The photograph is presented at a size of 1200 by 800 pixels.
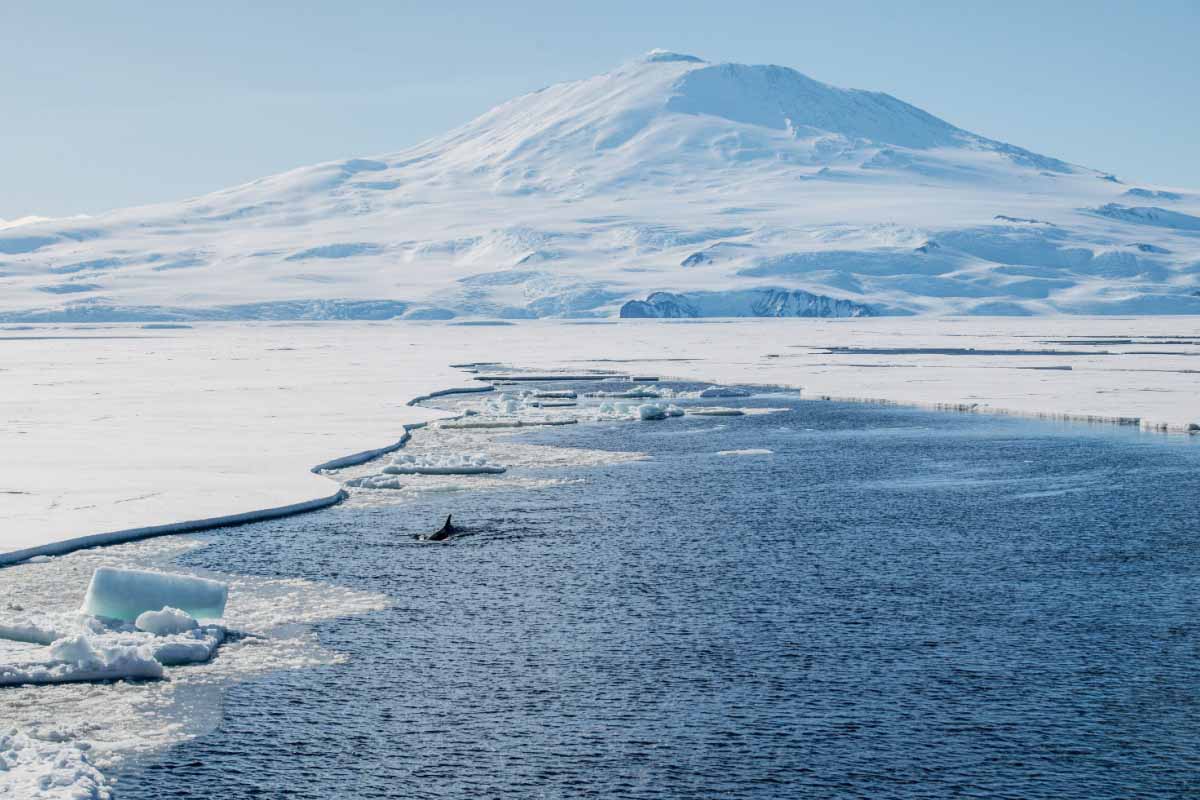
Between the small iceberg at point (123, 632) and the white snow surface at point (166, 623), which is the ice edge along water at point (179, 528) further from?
the white snow surface at point (166, 623)

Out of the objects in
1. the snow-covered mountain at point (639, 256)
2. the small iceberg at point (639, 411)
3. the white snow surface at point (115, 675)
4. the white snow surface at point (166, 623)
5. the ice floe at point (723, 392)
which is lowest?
the white snow surface at point (115, 675)

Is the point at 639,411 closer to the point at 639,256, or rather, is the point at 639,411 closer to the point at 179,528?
the point at 179,528

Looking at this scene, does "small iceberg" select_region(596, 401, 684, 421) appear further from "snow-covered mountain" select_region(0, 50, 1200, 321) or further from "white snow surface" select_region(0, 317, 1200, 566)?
"snow-covered mountain" select_region(0, 50, 1200, 321)

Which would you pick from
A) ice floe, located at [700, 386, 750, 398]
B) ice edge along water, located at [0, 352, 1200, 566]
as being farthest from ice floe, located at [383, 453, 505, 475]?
ice floe, located at [700, 386, 750, 398]

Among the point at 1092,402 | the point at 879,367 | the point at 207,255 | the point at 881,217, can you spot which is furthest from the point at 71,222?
the point at 1092,402

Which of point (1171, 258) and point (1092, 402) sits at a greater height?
point (1171, 258)

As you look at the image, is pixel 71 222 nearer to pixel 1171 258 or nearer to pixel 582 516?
pixel 1171 258

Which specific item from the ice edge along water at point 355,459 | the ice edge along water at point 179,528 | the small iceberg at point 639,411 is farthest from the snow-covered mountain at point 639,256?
the ice edge along water at point 179,528


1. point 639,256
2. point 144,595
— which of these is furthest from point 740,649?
point 639,256
